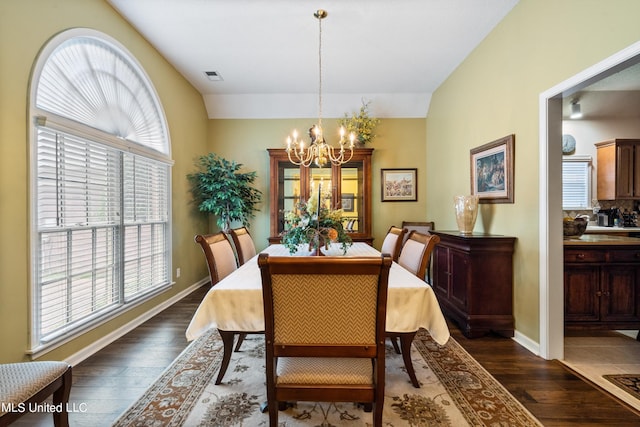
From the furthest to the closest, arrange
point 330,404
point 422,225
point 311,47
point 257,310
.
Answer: point 422,225 → point 311,47 → point 330,404 → point 257,310

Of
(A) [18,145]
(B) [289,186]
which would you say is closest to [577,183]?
(B) [289,186]

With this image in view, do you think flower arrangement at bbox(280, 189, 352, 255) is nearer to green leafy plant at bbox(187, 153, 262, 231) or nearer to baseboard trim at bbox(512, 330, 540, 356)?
baseboard trim at bbox(512, 330, 540, 356)

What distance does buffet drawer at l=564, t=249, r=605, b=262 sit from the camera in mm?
2311

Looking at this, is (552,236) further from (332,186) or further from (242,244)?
(332,186)

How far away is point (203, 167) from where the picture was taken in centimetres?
432

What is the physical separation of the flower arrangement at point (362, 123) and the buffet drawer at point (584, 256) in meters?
2.95

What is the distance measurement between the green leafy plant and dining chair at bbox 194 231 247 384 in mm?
1773

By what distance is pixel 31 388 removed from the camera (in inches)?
43.3

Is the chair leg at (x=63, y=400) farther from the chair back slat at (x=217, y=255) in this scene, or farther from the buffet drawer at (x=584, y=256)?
the buffet drawer at (x=584, y=256)

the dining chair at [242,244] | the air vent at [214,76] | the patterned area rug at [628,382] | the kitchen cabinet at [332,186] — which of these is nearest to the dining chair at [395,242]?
the dining chair at [242,244]

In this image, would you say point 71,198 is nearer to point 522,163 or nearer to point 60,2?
point 60,2

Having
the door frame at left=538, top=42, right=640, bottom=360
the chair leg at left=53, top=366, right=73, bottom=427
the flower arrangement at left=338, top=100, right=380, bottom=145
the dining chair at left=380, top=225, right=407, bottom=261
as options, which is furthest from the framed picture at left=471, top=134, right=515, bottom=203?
the chair leg at left=53, top=366, right=73, bottom=427

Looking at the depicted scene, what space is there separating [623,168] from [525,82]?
271 cm

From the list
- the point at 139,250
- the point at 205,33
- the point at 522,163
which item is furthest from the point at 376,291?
the point at 205,33
